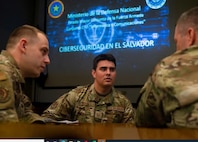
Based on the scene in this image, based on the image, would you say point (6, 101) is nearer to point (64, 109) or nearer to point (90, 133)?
point (90, 133)

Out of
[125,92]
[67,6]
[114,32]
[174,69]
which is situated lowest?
[125,92]

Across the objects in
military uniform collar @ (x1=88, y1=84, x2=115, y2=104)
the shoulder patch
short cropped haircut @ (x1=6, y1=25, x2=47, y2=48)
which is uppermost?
short cropped haircut @ (x1=6, y1=25, x2=47, y2=48)

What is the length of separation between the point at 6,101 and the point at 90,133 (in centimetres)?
70

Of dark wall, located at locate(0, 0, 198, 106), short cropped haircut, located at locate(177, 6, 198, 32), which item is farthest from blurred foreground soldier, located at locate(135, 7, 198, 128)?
dark wall, located at locate(0, 0, 198, 106)

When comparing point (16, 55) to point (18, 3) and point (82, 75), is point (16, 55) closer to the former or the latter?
point (82, 75)

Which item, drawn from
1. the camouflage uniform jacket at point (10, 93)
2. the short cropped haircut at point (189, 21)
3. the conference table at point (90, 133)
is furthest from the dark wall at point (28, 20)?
the conference table at point (90, 133)

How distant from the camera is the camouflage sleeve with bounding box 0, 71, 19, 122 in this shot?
130cm

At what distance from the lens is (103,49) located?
3633mm

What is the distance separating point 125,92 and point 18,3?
153 cm

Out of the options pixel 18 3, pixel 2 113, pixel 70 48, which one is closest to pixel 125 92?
pixel 70 48

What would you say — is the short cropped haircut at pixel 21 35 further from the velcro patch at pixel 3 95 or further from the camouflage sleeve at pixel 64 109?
the camouflage sleeve at pixel 64 109

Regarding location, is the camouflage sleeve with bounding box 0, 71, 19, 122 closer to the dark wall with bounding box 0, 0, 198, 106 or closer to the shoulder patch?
the shoulder patch

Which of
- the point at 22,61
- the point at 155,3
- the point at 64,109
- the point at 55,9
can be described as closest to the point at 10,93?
the point at 22,61

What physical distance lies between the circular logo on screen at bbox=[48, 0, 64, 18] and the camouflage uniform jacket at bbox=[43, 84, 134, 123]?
141 cm
